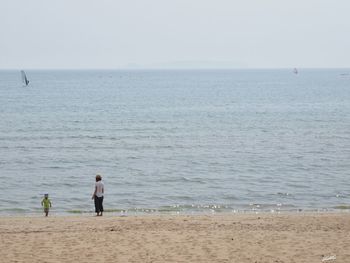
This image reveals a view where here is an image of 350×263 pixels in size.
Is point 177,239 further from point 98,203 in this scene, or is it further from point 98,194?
point 98,203

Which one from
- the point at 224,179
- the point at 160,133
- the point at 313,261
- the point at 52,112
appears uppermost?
the point at 52,112

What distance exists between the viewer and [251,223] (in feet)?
60.0

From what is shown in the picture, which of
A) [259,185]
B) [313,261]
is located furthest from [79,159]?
[313,261]

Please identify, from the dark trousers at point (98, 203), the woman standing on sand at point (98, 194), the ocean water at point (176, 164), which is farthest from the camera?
the ocean water at point (176, 164)

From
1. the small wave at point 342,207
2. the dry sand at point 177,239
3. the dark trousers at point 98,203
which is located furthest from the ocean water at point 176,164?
the dry sand at point 177,239

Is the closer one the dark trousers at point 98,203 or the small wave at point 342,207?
the dark trousers at point 98,203

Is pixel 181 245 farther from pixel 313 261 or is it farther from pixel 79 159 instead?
pixel 79 159

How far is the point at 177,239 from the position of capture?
51.0ft

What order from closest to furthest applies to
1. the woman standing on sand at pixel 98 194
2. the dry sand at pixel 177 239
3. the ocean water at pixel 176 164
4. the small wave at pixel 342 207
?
the dry sand at pixel 177 239 → the woman standing on sand at pixel 98 194 → the small wave at pixel 342 207 → the ocean water at pixel 176 164

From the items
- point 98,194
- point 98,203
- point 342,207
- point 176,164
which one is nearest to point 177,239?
point 98,194

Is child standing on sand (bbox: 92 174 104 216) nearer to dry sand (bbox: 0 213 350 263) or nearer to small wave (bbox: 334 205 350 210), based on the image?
dry sand (bbox: 0 213 350 263)

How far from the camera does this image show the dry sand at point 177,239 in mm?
13773

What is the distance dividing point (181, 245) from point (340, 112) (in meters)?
58.4

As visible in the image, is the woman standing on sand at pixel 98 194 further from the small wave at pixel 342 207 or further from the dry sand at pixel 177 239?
the small wave at pixel 342 207
